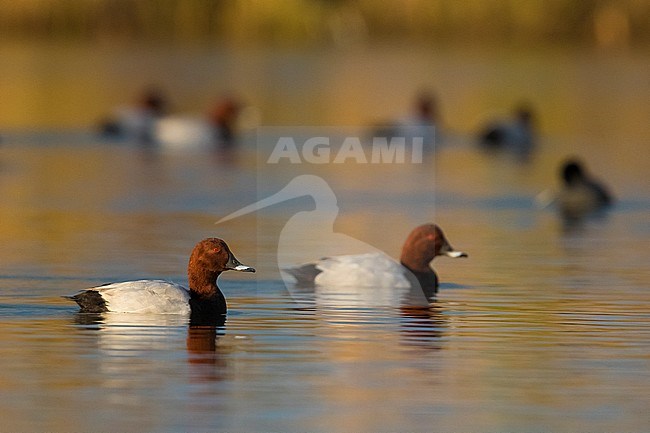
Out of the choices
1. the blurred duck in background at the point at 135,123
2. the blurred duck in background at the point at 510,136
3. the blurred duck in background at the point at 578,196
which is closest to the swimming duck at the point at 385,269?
the blurred duck in background at the point at 578,196

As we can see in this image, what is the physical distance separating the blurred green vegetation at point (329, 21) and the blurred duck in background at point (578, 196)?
106 feet

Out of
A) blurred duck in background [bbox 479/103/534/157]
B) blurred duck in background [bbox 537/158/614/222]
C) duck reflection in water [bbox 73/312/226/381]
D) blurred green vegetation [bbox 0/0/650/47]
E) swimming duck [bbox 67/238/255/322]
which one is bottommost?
duck reflection in water [bbox 73/312/226/381]

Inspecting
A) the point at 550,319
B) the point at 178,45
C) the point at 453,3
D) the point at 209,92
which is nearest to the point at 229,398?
the point at 550,319

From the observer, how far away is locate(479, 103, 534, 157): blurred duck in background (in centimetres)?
3052

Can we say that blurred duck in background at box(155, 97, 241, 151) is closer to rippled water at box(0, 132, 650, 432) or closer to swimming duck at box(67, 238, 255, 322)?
rippled water at box(0, 132, 650, 432)

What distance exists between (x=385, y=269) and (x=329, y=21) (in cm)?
5077

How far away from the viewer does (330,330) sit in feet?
38.3

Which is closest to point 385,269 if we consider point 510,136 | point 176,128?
point 510,136

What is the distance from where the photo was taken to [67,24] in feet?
196

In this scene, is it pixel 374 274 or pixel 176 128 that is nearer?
pixel 374 274

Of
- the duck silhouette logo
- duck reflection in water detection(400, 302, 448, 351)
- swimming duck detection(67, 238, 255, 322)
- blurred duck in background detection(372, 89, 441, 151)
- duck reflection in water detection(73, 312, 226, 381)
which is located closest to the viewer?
duck reflection in water detection(73, 312, 226, 381)

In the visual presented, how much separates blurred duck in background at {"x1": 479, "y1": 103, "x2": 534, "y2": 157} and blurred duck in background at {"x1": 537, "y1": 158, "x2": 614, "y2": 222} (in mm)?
8334

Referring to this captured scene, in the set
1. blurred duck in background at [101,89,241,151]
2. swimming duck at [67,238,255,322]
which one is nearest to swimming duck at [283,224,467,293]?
swimming duck at [67,238,255,322]

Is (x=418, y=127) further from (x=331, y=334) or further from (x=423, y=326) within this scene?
(x=331, y=334)
